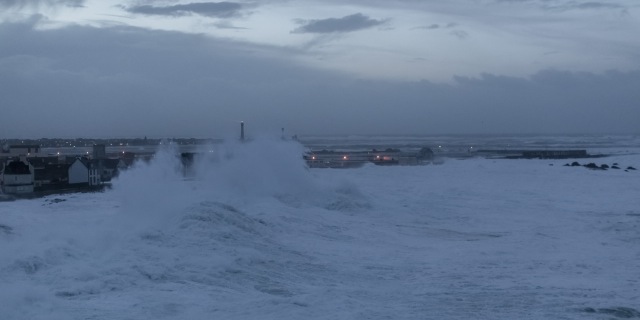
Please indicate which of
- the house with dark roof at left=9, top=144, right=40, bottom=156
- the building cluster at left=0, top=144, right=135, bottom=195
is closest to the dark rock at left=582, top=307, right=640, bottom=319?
the building cluster at left=0, top=144, right=135, bottom=195

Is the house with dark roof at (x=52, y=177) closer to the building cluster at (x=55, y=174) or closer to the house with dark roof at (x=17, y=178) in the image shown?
the building cluster at (x=55, y=174)

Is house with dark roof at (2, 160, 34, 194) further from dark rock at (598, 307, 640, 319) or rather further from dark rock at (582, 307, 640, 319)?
dark rock at (598, 307, 640, 319)

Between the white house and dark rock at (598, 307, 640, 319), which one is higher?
the white house

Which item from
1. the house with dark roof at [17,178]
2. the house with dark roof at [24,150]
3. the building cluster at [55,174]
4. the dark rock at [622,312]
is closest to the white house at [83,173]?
the building cluster at [55,174]

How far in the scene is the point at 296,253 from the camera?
1545 centimetres

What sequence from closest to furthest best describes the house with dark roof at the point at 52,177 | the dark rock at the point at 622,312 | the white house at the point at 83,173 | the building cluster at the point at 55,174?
the dark rock at the point at 622,312 < the building cluster at the point at 55,174 < the house with dark roof at the point at 52,177 < the white house at the point at 83,173

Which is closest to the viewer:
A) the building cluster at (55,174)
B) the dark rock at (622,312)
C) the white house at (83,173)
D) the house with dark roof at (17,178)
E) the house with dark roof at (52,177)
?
the dark rock at (622,312)

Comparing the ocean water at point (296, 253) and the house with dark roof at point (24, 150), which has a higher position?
the house with dark roof at point (24, 150)

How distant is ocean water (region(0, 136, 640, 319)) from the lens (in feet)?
34.7

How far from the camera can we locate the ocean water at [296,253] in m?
10.6

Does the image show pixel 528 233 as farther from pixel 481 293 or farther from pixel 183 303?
pixel 183 303

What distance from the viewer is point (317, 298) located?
36.8 ft

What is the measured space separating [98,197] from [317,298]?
18.3 m

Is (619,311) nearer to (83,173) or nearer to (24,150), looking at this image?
(83,173)
